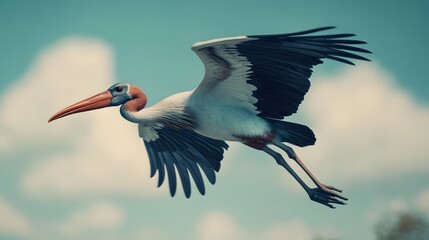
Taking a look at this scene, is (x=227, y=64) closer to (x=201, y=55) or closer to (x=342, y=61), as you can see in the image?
(x=201, y=55)

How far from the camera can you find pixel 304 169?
1026 cm

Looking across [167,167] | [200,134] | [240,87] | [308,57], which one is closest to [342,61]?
[308,57]

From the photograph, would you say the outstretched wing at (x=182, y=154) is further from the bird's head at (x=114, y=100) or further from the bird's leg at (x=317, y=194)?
the bird's leg at (x=317, y=194)

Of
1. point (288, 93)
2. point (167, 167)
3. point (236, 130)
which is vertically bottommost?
point (167, 167)

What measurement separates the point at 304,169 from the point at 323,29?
2134 millimetres

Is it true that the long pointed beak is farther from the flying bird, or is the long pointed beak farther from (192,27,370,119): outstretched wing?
(192,27,370,119): outstretched wing

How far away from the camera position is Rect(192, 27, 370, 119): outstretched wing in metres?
9.27

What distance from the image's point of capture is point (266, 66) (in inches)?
380

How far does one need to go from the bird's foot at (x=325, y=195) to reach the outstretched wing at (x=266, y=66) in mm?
1005

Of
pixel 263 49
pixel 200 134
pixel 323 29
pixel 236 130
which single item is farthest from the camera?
pixel 200 134

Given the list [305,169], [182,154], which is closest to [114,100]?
[182,154]

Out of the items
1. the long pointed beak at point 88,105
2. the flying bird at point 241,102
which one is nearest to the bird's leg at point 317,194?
the flying bird at point 241,102

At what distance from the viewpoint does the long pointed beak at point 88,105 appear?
415 inches

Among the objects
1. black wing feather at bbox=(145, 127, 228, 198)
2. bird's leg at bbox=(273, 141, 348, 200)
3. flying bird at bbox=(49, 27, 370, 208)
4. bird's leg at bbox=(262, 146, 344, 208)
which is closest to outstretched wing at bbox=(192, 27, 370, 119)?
flying bird at bbox=(49, 27, 370, 208)
